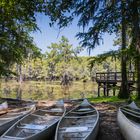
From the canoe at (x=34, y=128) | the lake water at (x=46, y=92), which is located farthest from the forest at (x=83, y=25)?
the lake water at (x=46, y=92)

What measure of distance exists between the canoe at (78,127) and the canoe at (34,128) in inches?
11.6

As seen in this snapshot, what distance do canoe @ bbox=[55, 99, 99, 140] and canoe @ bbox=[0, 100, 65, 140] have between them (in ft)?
0.96

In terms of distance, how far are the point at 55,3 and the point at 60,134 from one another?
3999 millimetres

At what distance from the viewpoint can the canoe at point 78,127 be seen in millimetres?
5406

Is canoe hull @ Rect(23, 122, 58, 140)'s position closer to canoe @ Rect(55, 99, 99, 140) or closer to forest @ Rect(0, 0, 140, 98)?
canoe @ Rect(55, 99, 99, 140)

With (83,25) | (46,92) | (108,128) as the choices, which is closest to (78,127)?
(108,128)

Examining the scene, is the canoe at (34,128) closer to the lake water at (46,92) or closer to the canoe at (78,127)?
the canoe at (78,127)

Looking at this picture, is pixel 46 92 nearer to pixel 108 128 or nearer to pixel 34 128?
pixel 108 128

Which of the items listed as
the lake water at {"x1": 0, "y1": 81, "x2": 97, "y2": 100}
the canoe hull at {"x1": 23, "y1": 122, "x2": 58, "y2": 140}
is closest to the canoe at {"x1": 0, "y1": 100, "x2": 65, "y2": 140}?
the canoe hull at {"x1": 23, "y1": 122, "x2": 58, "y2": 140}

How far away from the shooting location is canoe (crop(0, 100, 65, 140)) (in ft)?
17.8

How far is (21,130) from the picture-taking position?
19.9ft

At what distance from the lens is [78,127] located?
20.2 ft

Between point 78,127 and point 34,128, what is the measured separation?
42.5 inches

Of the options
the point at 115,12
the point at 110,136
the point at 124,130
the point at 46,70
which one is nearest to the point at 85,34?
the point at 115,12
